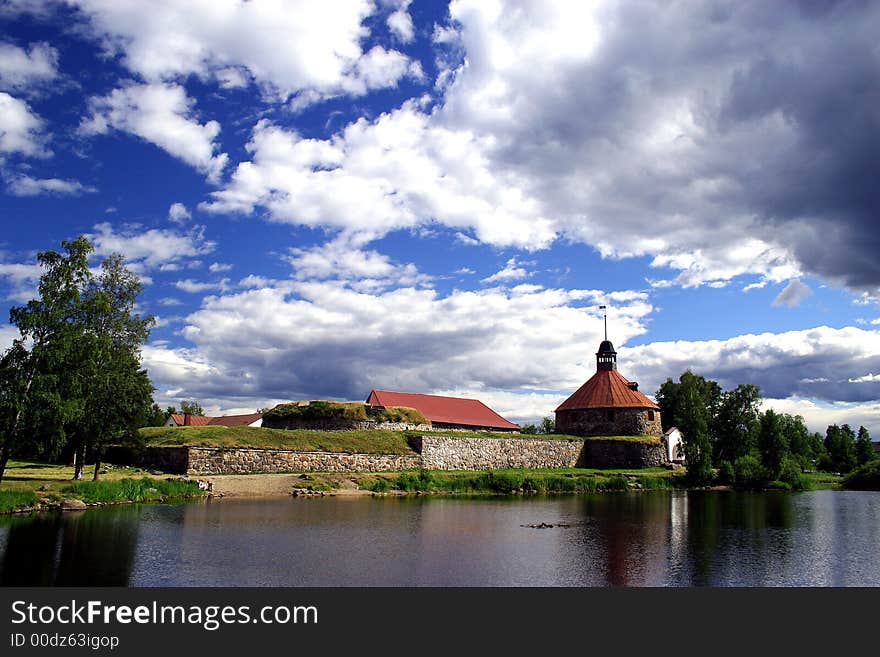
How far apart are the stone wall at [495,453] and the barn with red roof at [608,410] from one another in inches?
157

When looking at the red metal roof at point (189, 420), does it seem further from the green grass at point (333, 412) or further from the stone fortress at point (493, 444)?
the green grass at point (333, 412)

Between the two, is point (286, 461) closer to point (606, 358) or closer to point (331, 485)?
point (331, 485)

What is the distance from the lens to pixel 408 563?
14.7 m

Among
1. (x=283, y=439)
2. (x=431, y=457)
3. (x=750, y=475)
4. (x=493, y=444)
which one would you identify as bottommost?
(x=750, y=475)

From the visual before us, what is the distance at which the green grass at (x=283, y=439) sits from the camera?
115 ft

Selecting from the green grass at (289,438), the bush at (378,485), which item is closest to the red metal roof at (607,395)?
the green grass at (289,438)

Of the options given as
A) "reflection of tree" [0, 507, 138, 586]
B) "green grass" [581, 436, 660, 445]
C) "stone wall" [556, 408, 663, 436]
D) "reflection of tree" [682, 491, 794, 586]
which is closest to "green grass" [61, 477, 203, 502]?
"reflection of tree" [0, 507, 138, 586]

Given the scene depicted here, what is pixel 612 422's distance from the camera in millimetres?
56688

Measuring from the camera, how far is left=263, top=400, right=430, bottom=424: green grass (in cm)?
4506

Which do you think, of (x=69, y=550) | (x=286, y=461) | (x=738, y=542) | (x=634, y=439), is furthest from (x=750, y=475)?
(x=69, y=550)

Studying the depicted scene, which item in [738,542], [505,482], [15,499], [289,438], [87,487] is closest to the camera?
[738,542]

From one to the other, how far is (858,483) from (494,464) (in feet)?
108

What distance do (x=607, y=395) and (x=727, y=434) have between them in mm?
10771
